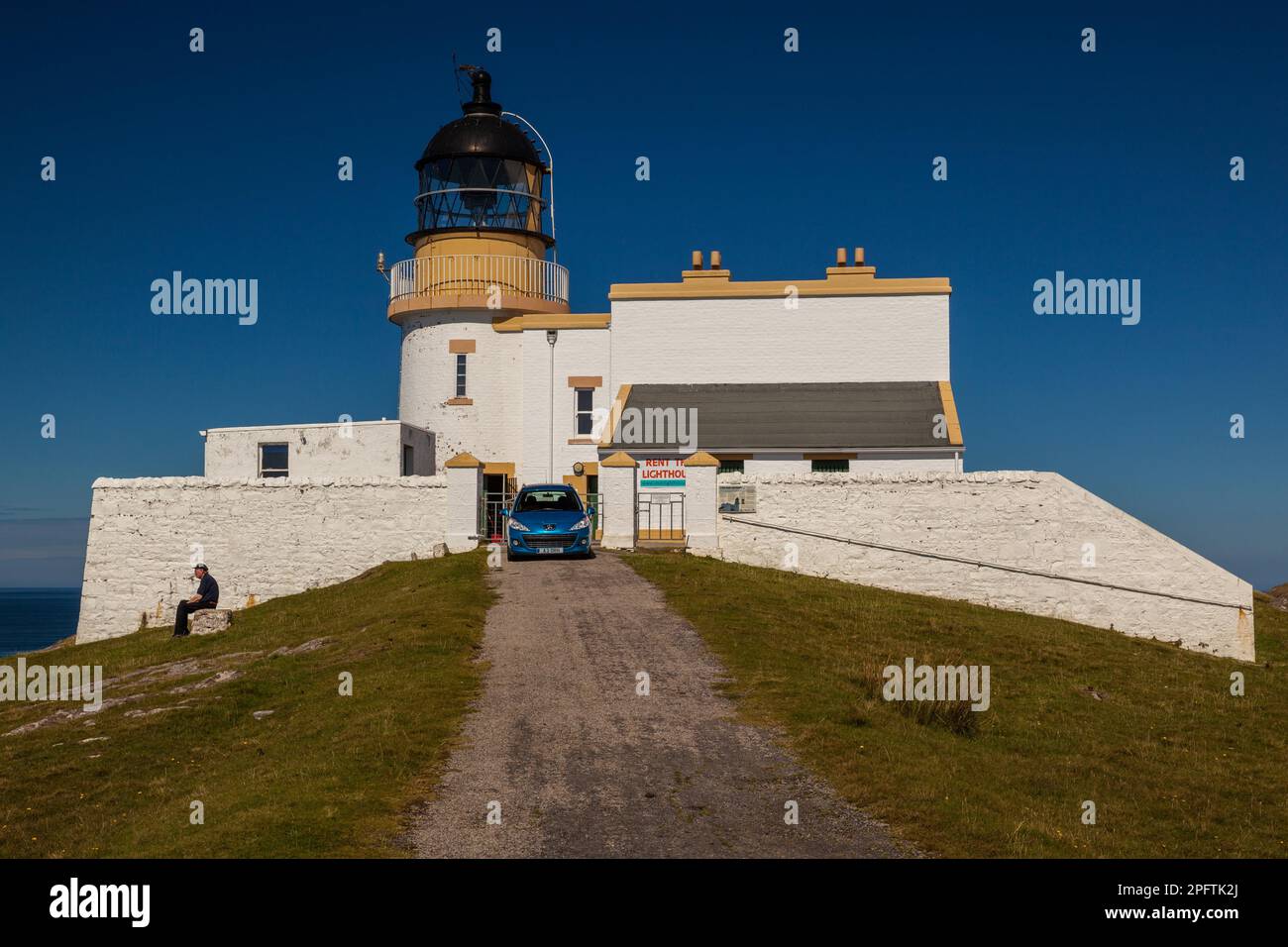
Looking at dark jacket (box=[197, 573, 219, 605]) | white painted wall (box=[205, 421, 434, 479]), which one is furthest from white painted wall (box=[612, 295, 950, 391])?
dark jacket (box=[197, 573, 219, 605])

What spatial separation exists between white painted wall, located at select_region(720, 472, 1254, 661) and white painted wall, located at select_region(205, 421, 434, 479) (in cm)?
922

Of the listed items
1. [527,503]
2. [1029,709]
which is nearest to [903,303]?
[527,503]

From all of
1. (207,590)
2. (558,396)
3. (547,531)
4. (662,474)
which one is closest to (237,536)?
(207,590)

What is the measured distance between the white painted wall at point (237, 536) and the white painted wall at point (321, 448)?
1.21 metres

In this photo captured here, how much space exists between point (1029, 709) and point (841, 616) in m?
4.85

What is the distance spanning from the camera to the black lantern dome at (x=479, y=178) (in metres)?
36.0

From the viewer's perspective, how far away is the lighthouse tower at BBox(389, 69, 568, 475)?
117 feet

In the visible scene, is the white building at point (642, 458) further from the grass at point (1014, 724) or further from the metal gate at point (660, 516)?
the grass at point (1014, 724)

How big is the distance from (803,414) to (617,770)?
23.4 m

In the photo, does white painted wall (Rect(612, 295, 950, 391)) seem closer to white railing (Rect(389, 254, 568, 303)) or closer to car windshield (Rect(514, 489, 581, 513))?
white railing (Rect(389, 254, 568, 303))

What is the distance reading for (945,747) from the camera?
495 inches

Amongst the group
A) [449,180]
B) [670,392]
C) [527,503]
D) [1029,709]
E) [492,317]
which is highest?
[449,180]

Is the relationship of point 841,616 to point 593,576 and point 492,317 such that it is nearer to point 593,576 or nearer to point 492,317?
point 593,576
